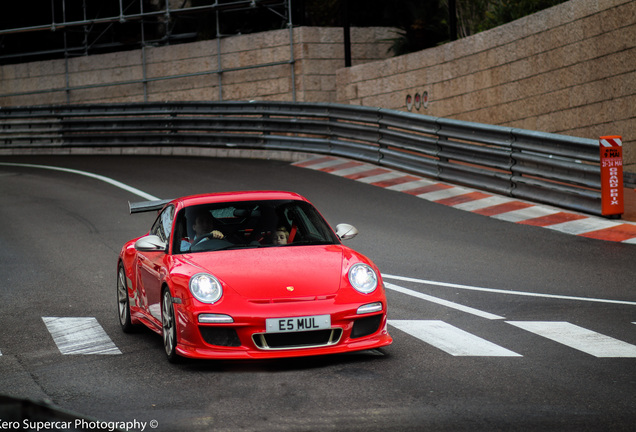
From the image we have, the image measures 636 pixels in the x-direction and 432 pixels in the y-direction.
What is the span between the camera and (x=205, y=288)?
6.75 meters

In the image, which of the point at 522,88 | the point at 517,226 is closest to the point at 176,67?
the point at 522,88

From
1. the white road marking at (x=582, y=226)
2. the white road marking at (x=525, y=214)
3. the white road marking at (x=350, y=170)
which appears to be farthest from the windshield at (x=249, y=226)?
the white road marking at (x=350, y=170)

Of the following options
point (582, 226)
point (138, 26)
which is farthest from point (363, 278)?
point (138, 26)

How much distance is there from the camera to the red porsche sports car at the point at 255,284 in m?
6.58

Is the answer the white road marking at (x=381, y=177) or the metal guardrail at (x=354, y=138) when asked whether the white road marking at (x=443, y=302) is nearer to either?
the metal guardrail at (x=354, y=138)

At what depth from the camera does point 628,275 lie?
10.1m

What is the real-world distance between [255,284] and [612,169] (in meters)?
7.57

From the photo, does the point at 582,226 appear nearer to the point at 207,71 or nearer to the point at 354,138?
the point at 354,138

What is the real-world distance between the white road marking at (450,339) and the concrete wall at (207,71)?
19.1m

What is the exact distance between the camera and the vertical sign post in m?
12.9

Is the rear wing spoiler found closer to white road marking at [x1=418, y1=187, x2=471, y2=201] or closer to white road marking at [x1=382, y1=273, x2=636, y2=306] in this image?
white road marking at [x1=382, y1=273, x2=636, y2=306]

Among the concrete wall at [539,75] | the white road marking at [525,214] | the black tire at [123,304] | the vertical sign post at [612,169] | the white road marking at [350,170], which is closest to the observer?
the black tire at [123,304]

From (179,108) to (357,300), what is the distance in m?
19.2

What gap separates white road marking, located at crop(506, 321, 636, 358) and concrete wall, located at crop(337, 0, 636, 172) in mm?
8604
